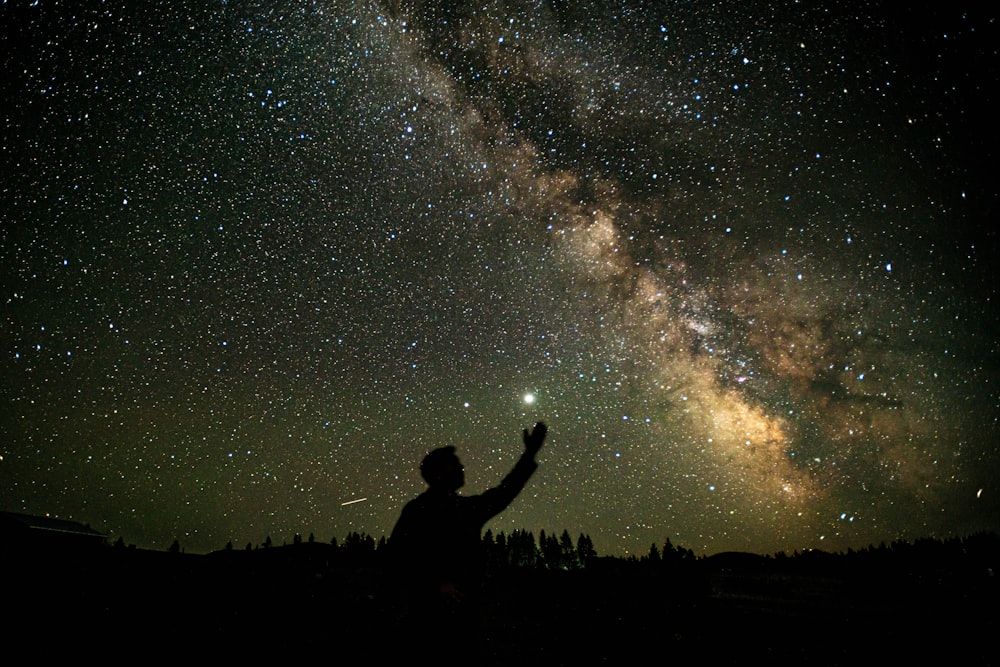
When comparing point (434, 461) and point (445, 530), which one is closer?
point (445, 530)

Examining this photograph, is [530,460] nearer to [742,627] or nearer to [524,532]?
[742,627]

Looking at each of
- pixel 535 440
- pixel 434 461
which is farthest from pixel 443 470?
pixel 535 440

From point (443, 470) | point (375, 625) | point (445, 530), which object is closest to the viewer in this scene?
point (445, 530)

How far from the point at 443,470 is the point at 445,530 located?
33cm

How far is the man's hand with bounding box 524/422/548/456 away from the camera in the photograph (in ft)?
9.73

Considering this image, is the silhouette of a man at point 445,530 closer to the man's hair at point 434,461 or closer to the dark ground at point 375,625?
the man's hair at point 434,461

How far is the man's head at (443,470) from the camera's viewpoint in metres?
2.82

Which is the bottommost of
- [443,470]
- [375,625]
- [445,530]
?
[375,625]

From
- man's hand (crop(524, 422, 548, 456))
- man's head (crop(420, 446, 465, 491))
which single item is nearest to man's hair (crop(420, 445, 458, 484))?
man's head (crop(420, 446, 465, 491))

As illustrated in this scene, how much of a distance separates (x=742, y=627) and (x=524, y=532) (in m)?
97.8

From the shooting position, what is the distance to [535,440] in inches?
117

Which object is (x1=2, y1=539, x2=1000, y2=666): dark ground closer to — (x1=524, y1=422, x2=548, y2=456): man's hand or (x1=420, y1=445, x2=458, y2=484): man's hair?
(x1=420, y1=445, x2=458, y2=484): man's hair

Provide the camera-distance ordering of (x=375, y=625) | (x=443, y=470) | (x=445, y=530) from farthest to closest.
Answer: (x=375, y=625), (x=443, y=470), (x=445, y=530)

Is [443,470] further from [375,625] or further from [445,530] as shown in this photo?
[375,625]
